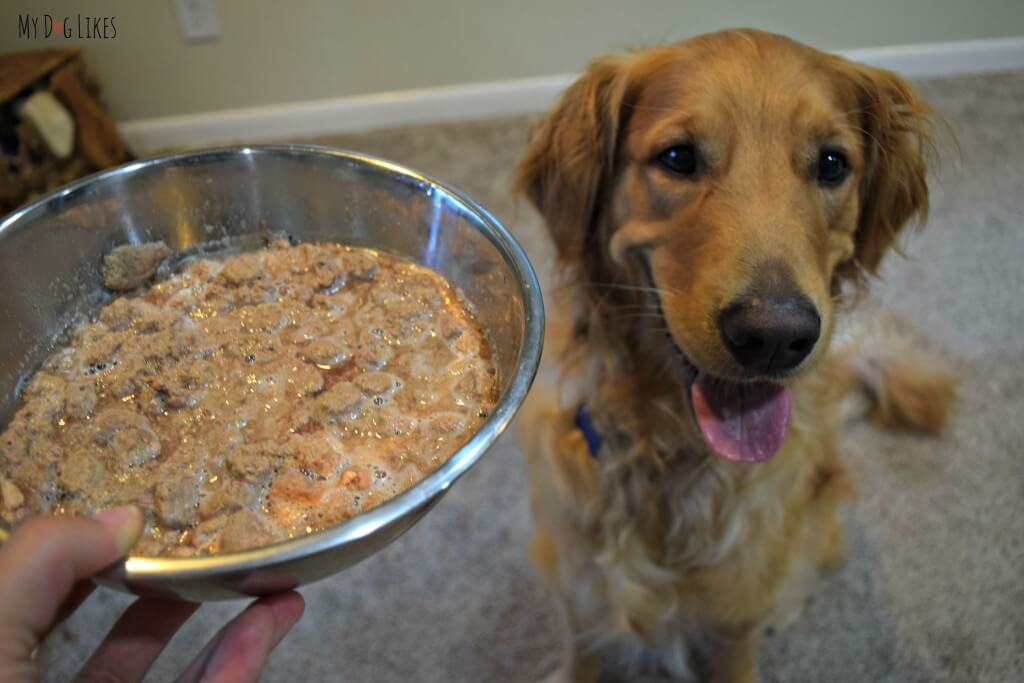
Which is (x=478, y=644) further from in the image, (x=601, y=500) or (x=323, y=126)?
(x=323, y=126)

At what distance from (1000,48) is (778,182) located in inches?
94.5

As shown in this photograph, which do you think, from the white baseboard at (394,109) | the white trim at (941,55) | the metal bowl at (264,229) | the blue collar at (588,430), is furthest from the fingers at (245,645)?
the white trim at (941,55)

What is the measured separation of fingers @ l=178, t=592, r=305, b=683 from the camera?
73 cm

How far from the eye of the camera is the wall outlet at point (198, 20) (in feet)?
7.45

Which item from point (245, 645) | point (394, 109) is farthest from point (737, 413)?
point (394, 109)

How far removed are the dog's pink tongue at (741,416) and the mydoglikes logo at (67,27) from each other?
2.23m

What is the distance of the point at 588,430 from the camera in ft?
3.52

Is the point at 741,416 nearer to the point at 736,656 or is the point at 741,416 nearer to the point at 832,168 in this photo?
the point at 832,168

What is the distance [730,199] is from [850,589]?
3.00 feet

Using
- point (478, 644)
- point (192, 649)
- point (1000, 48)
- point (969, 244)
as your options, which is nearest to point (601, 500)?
point (478, 644)

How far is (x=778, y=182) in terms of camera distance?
2.89 ft

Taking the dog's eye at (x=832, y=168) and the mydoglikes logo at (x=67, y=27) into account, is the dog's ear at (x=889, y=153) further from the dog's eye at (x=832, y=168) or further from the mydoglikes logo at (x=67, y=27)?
the mydoglikes logo at (x=67, y=27)

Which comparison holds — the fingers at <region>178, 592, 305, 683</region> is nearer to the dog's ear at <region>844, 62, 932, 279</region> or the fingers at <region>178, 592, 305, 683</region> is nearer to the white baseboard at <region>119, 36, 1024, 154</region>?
the dog's ear at <region>844, 62, 932, 279</region>

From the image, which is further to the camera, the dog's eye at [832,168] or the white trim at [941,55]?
the white trim at [941,55]
